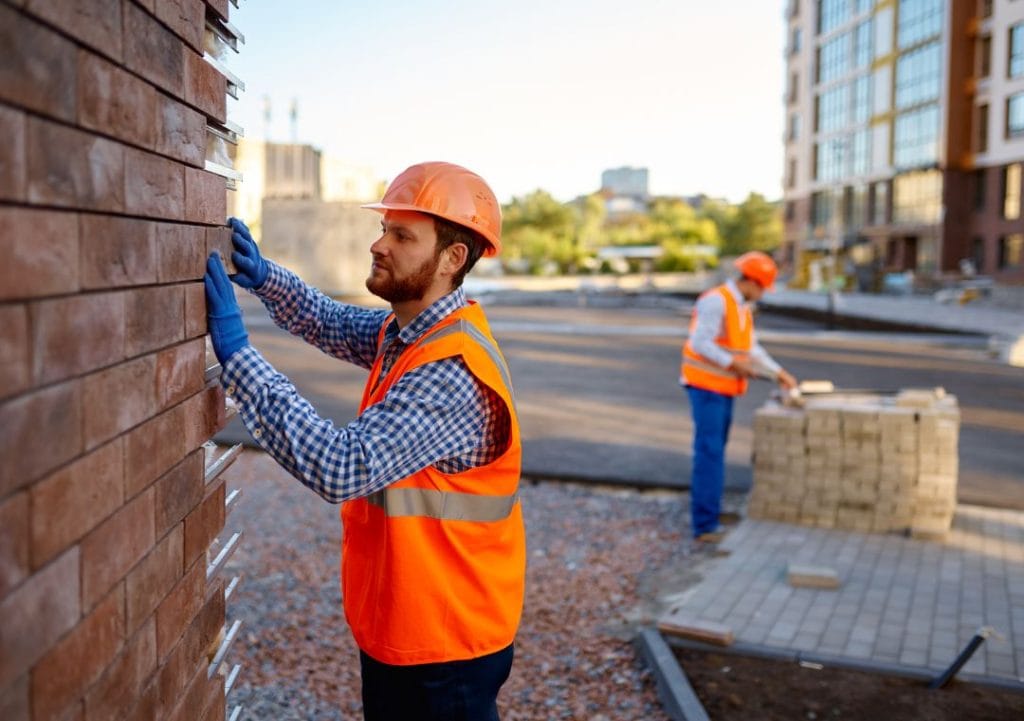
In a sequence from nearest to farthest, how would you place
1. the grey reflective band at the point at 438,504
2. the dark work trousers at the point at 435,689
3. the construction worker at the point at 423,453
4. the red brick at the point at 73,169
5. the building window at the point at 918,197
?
the red brick at the point at 73,169
the construction worker at the point at 423,453
the grey reflective band at the point at 438,504
the dark work trousers at the point at 435,689
the building window at the point at 918,197

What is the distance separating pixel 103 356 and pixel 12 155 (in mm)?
449

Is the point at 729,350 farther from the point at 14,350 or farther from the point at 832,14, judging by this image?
the point at 832,14

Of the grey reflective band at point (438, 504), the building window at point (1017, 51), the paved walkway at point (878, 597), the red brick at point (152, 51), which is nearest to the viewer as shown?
the red brick at point (152, 51)

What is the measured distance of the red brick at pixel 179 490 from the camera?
2.12 metres

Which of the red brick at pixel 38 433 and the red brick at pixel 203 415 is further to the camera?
the red brick at pixel 203 415

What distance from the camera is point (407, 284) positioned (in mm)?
2777

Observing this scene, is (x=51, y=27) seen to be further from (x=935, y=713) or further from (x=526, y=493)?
(x=526, y=493)

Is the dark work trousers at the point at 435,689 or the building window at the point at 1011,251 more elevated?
the building window at the point at 1011,251

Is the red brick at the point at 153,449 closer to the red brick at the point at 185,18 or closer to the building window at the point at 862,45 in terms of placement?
the red brick at the point at 185,18

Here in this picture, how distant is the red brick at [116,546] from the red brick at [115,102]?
70 centimetres

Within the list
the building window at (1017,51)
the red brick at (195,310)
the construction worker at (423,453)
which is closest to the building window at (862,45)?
the building window at (1017,51)

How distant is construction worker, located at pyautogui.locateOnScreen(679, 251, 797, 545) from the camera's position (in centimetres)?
721

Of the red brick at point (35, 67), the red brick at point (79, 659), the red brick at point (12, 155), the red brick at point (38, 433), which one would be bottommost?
the red brick at point (79, 659)

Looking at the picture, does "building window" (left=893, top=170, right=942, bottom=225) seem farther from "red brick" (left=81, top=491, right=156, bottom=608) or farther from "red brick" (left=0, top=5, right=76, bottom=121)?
"red brick" (left=0, top=5, right=76, bottom=121)
